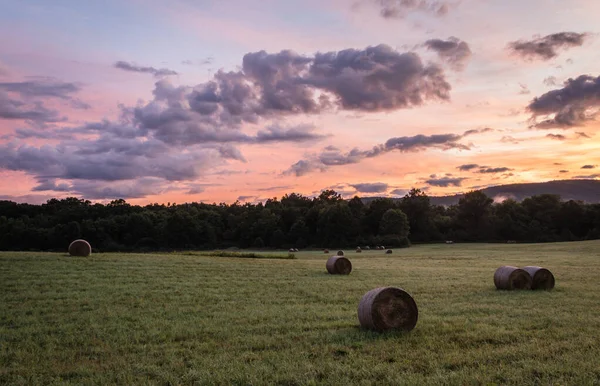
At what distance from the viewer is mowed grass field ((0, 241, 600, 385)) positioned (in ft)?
27.0

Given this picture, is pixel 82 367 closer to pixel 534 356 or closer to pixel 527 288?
pixel 534 356

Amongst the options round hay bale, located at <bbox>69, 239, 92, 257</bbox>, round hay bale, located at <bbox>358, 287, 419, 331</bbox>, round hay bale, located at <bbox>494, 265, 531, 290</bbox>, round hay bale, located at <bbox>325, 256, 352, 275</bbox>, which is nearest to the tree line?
round hay bale, located at <bbox>69, 239, 92, 257</bbox>

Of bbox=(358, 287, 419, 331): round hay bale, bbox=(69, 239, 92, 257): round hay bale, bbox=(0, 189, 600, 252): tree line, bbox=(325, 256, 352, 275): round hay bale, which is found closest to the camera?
bbox=(358, 287, 419, 331): round hay bale

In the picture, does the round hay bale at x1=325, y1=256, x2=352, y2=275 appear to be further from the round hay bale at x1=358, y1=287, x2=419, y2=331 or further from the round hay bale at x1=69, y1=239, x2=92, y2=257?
the round hay bale at x1=69, y1=239, x2=92, y2=257

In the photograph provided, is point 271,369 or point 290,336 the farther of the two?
point 290,336

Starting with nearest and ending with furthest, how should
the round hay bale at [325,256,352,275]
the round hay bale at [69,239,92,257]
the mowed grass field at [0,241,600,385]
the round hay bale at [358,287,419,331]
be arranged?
the mowed grass field at [0,241,600,385] → the round hay bale at [358,287,419,331] → the round hay bale at [325,256,352,275] → the round hay bale at [69,239,92,257]

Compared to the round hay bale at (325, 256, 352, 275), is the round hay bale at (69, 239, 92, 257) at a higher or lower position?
higher

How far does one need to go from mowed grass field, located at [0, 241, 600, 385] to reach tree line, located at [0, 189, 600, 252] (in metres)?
67.4

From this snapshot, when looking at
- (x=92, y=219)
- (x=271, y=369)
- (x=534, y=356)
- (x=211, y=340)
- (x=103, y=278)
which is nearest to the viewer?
(x=271, y=369)

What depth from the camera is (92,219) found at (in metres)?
89.3

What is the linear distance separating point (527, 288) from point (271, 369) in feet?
50.6

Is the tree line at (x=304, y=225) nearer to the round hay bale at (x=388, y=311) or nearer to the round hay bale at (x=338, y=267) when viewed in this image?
the round hay bale at (x=338, y=267)

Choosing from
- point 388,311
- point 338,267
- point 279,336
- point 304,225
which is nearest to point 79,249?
point 338,267

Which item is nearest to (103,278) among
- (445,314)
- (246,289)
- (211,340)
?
(246,289)
